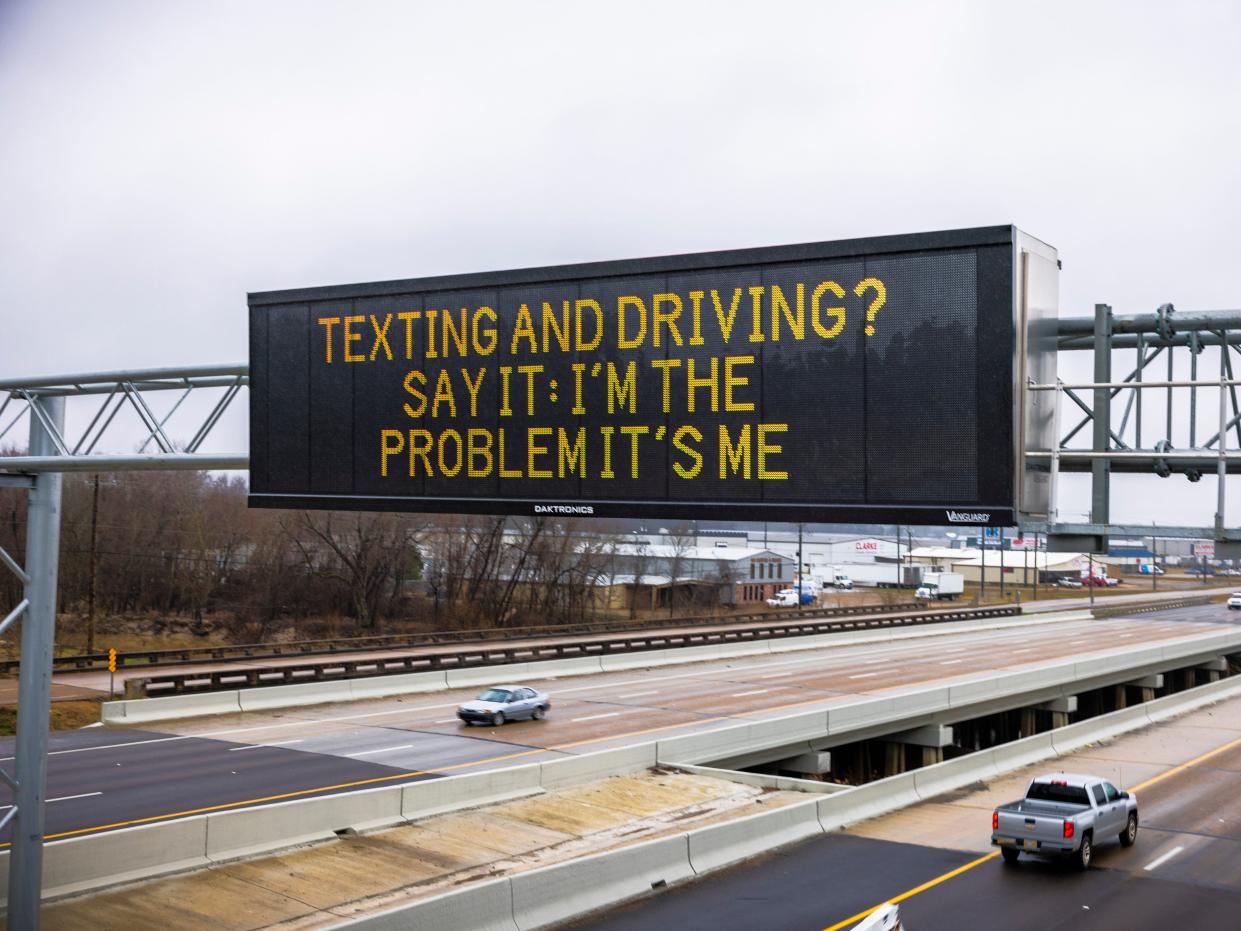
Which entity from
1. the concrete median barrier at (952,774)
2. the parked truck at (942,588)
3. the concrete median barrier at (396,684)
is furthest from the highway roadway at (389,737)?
the parked truck at (942,588)

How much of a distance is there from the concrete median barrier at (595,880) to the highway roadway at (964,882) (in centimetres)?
39

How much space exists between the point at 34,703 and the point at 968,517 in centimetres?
1092

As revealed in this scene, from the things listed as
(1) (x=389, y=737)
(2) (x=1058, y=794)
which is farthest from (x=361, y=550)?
(2) (x=1058, y=794)

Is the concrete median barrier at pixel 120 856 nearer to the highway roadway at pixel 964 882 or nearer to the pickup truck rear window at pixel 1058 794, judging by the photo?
the highway roadway at pixel 964 882

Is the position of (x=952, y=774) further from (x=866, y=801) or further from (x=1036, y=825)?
(x=1036, y=825)

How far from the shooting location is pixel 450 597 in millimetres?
92875

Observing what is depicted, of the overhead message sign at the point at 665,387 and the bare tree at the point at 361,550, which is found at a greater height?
the overhead message sign at the point at 665,387

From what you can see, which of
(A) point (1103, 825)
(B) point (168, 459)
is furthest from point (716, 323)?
(A) point (1103, 825)

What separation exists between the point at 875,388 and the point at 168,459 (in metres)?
8.52

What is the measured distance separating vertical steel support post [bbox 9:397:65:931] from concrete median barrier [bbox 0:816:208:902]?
369cm

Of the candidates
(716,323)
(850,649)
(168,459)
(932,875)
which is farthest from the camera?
(850,649)

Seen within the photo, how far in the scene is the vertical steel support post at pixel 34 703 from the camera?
13766 millimetres

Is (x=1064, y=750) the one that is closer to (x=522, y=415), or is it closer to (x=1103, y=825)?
(x=1103, y=825)

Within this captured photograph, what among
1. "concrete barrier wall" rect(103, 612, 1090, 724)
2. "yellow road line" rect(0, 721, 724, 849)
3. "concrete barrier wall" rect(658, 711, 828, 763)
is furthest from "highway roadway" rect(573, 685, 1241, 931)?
"concrete barrier wall" rect(103, 612, 1090, 724)
